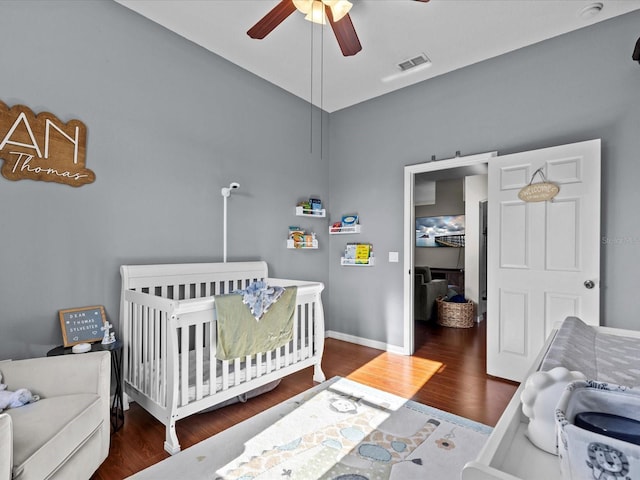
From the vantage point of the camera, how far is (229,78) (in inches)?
123

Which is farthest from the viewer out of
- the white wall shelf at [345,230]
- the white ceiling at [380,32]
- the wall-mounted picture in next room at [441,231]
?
the wall-mounted picture in next room at [441,231]

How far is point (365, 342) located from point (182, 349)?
2.45 meters

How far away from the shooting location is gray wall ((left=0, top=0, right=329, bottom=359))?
1.98m

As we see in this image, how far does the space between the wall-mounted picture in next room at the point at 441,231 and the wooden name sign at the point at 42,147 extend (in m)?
5.96

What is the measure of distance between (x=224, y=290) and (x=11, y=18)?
7.26 feet

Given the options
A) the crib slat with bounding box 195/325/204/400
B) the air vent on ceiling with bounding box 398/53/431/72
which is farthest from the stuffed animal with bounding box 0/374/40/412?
the air vent on ceiling with bounding box 398/53/431/72

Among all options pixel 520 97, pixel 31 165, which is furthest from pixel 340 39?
pixel 31 165

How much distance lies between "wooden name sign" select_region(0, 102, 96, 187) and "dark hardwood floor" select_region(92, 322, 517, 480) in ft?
5.38

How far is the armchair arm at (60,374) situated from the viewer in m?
1.57

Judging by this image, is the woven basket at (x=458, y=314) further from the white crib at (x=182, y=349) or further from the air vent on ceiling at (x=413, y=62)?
the air vent on ceiling at (x=413, y=62)

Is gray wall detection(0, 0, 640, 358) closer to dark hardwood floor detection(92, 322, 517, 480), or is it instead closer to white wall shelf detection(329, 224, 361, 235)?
white wall shelf detection(329, 224, 361, 235)

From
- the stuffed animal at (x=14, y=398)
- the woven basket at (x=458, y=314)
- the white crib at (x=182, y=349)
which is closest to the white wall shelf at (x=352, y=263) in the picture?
the white crib at (x=182, y=349)

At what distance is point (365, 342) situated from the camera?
3.87 metres

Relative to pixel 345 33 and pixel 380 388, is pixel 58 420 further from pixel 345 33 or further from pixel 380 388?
pixel 345 33
